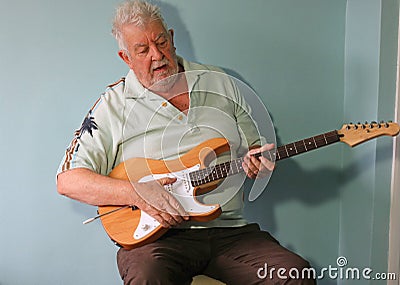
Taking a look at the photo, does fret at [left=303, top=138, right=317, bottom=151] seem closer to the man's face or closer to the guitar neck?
the guitar neck

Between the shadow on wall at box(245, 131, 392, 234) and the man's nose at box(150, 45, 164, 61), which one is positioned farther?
the shadow on wall at box(245, 131, 392, 234)

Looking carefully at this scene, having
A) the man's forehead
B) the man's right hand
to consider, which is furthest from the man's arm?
the man's forehead

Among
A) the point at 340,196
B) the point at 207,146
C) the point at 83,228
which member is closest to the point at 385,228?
the point at 340,196

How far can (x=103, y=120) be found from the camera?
6.07 feet

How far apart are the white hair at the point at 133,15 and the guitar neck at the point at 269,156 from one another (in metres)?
0.49

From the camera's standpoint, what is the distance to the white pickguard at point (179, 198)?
169cm

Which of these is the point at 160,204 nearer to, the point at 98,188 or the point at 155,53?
the point at 98,188

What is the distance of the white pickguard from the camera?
1694 millimetres

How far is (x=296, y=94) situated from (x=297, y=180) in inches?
12.5

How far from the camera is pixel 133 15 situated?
184 cm

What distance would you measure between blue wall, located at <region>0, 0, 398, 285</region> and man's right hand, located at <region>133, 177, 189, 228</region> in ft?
1.28

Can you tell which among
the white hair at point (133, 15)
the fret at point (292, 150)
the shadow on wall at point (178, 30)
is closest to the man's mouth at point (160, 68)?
the white hair at point (133, 15)

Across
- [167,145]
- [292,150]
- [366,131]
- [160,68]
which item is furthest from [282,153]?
[160,68]

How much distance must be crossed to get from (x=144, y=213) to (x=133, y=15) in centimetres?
62
